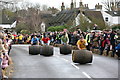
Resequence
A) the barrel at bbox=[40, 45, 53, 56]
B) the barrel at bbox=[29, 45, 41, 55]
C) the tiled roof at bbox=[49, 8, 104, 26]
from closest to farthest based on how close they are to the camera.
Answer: the barrel at bbox=[40, 45, 53, 56] < the barrel at bbox=[29, 45, 41, 55] < the tiled roof at bbox=[49, 8, 104, 26]

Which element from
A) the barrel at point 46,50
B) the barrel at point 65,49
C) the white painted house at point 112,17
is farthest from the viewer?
the white painted house at point 112,17

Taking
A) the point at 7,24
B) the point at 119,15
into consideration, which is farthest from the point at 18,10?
the point at 119,15

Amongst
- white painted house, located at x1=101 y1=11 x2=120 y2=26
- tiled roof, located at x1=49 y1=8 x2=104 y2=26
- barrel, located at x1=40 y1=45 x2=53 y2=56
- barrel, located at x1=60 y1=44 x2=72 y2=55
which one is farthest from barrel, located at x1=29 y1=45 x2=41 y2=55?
white painted house, located at x1=101 y1=11 x2=120 y2=26

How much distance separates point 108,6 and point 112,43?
196ft

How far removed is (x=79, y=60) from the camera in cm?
1884

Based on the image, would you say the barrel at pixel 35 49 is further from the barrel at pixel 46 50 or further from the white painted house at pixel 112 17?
the white painted house at pixel 112 17

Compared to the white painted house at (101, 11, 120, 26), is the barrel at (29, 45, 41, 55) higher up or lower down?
lower down

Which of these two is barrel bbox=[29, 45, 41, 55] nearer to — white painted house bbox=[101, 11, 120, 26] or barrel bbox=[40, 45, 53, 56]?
barrel bbox=[40, 45, 53, 56]

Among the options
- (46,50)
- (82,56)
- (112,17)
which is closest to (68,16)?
(112,17)

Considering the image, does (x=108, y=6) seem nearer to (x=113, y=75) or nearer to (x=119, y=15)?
(x=119, y=15)

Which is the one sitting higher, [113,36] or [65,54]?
[113,36]

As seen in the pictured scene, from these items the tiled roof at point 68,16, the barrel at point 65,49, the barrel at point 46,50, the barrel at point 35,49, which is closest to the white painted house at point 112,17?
the tiled roof at point 68,16

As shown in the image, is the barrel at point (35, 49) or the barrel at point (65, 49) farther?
the barrel at point (35, 49)

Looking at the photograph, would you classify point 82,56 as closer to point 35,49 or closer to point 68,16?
point 35,49
